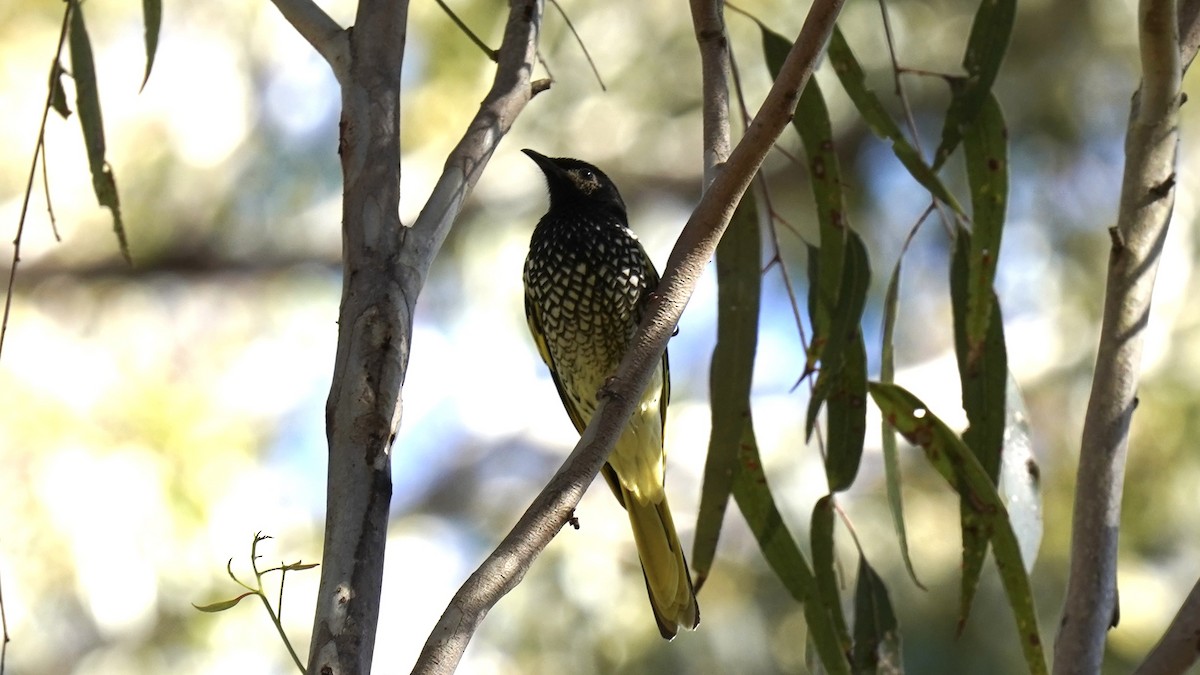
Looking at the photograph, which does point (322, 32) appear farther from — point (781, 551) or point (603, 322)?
point (603, 322)

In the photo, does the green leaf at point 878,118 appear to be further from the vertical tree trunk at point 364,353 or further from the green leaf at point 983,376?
the vertical tree trunk at point 364,353

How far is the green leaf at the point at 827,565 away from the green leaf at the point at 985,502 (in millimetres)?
210

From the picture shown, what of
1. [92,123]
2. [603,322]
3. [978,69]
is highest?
[603,322]

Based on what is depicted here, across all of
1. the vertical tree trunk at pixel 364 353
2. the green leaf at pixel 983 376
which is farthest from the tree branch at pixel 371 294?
the green leaf at pixel 983 376

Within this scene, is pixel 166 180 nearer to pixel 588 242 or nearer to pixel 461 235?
pixel 461 235

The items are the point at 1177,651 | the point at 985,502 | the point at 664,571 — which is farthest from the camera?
the point at 664,571

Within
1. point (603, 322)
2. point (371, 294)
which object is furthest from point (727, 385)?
point (603, 322)

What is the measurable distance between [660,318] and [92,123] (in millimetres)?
989

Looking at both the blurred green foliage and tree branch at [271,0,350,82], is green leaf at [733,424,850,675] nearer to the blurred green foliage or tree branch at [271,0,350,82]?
tree branch at [271,0,350,82]

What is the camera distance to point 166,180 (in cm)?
654

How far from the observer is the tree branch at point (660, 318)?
1477 mm

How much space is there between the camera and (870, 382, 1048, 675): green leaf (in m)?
2.20

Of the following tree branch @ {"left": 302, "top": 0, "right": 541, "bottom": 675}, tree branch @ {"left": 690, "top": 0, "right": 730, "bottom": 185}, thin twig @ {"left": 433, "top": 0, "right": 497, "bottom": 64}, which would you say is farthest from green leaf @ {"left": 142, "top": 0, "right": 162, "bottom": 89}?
tree branch @ {"left": 690, "top": 0, "right": 730, "bottom": 185}

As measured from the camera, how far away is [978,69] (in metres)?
2.45
